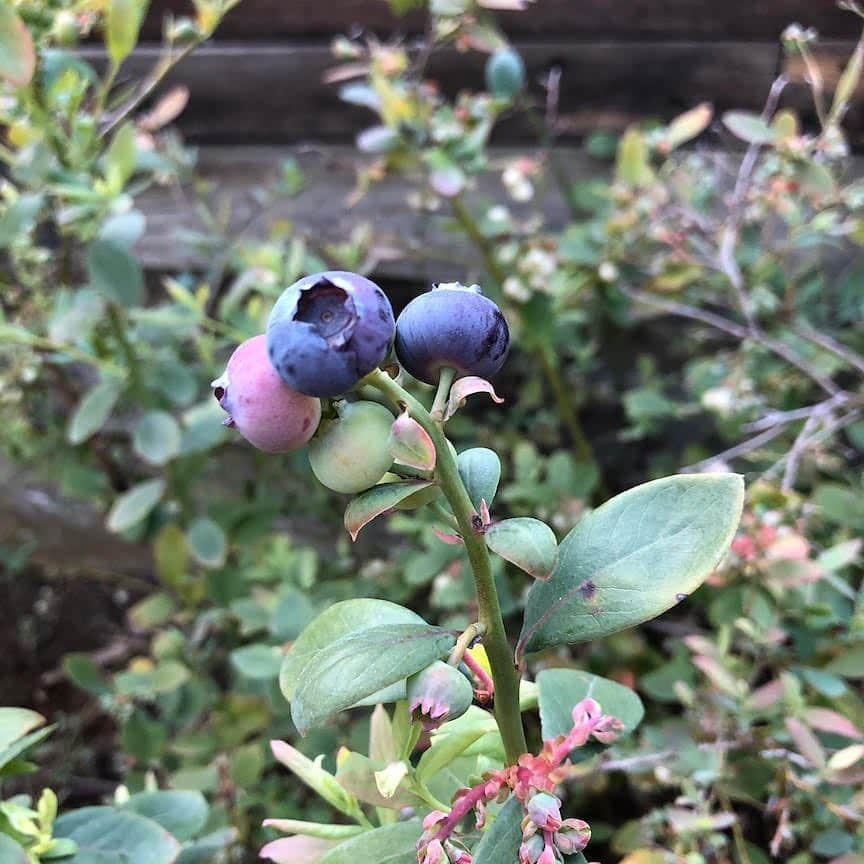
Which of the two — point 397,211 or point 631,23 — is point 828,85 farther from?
point 397,211

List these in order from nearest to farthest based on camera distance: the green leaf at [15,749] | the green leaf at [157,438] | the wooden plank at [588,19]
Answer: the green leaf at [15,749], the green leaf at [157,438], the wooden plank at [588,19]

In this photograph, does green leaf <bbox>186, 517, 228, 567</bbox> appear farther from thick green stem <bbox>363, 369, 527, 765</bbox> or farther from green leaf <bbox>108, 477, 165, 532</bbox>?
thick green stem <bbox>363, 369, 527, 765</bbox>

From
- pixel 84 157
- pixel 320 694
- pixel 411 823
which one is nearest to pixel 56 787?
pixel 84 157

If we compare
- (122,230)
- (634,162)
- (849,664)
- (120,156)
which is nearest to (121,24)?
(120,156)

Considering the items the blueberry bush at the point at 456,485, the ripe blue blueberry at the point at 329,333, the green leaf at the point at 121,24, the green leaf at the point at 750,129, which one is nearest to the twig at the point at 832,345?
the blueberry bush at the point at 456,485

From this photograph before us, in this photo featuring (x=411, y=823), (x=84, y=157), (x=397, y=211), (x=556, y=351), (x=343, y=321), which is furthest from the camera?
(x=397, y=211)

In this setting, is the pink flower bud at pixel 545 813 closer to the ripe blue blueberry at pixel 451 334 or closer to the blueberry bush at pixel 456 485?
the blueberry bush at pixel 456 485
